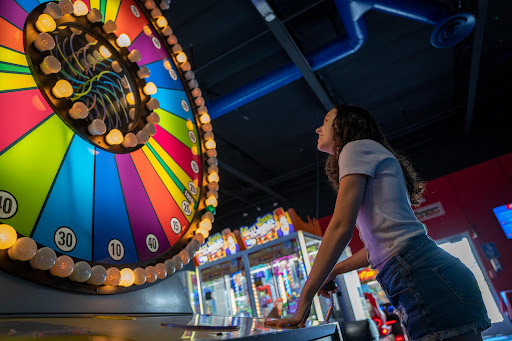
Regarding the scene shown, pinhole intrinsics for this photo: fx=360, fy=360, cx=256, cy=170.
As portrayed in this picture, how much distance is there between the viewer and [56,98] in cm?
106

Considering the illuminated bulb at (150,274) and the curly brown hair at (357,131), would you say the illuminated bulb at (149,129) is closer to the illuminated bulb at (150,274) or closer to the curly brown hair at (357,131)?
the illuminated bulb at (150,274)

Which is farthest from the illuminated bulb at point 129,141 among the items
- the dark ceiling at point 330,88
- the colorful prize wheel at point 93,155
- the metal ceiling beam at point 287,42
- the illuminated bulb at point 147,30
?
the dark ceiling at point 330,88

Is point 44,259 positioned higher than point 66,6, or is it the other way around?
point 66,6

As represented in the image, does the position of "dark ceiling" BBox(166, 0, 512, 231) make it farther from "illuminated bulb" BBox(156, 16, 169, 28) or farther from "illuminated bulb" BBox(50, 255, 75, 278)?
"illuminated bulb" BBox(50, 255, 75, 278)

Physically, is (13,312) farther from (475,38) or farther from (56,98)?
(475,38)

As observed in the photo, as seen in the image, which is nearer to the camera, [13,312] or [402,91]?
[13,312]

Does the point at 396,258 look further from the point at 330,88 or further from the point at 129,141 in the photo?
the point at 330,88

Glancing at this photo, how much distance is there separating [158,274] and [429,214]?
7353 mm

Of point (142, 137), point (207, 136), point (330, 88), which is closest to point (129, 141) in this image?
point (142, 137)

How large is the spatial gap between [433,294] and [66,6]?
134 centimetres

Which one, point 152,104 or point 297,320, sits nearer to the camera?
point 297,320

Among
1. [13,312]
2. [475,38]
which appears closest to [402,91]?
[475,38]

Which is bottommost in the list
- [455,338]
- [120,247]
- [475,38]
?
[455,338]

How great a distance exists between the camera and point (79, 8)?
1.20 m
